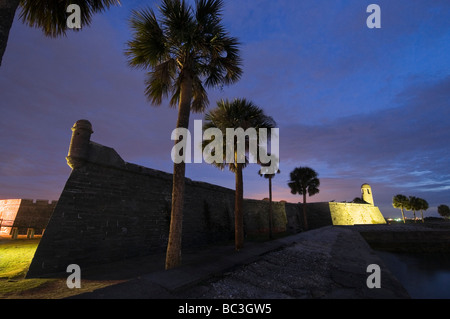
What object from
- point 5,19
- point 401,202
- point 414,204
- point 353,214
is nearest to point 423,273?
point 5,19

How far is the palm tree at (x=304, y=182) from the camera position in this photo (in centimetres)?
2692

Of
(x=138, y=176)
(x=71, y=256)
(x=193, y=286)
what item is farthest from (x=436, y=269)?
(x=71, y=256)

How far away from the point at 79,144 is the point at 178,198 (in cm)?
470

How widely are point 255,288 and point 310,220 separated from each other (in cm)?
3124

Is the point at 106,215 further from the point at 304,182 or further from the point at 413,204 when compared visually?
the point at 413,204

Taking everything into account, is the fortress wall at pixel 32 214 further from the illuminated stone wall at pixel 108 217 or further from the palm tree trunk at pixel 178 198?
the palm tree trunk at pixel 178 198

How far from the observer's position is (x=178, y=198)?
5449 mm

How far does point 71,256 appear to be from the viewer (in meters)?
6.12

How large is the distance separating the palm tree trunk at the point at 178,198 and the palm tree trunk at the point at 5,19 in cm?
368

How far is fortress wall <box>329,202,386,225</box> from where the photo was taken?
30.8 metres

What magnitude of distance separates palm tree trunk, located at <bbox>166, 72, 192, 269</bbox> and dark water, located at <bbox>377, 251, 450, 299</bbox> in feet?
30.2

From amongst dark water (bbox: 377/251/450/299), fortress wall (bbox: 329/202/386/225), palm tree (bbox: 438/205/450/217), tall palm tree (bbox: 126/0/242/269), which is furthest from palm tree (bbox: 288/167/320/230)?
palm tree (bbox: 438/205/450/217)

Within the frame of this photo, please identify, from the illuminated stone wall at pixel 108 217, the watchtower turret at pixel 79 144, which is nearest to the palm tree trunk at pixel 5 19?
the watchtower turret at pixel 79 144

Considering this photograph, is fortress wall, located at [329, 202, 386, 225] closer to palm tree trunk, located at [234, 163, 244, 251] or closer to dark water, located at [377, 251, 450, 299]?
dark water, located at [377, 251, 450, 299]
